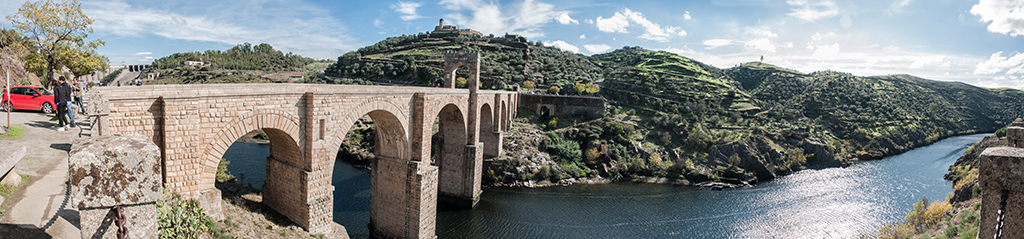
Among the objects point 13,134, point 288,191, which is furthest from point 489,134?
point 13,134

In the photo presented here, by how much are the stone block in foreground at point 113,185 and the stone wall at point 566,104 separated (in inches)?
1514

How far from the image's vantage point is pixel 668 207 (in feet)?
85.3

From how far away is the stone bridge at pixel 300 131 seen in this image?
8180 millimetres

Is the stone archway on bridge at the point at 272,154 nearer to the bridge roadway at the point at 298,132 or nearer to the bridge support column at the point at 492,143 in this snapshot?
the bridge roadway at the point at 298,132

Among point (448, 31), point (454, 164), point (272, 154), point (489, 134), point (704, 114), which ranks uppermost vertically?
point (448, 31)

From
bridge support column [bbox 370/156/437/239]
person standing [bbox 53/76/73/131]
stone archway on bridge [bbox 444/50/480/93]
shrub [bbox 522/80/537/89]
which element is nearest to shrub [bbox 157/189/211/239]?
person standing [bbox 53/76/73/131]

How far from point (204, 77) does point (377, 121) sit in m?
49.0

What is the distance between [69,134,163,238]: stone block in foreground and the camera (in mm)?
2480

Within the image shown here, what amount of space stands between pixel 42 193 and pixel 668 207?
25.9 m

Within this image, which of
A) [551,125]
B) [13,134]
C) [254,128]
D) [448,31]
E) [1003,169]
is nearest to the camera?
[1003,169]

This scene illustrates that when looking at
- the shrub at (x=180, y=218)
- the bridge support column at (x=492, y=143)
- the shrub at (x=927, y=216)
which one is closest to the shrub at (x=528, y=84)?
the bridge support column at (x=492, y=143)

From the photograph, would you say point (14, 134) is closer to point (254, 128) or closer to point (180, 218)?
point (254, 128)

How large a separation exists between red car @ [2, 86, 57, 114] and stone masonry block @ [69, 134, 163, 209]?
640 inches

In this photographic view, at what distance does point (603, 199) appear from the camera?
27109 mm
